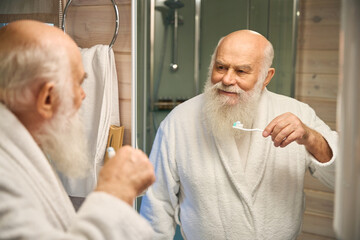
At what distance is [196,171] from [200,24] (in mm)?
744

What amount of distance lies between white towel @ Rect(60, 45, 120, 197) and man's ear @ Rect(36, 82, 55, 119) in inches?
27.0

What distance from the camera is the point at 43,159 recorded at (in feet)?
2.53

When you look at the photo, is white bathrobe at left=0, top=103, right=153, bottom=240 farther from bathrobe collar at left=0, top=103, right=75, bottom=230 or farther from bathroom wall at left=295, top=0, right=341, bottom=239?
bathroom wall at left=295, top=0, right=341, bottom=239

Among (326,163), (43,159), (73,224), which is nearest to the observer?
(73,224)

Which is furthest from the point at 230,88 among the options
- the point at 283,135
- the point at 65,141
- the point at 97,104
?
the point at 65,141

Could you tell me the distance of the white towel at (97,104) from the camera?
149 cm

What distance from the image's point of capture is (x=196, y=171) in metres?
1.36

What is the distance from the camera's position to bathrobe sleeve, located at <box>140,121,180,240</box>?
1.39 metres

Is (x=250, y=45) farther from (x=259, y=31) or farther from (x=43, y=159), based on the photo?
(x=43, y=159)

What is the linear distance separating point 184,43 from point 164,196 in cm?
76

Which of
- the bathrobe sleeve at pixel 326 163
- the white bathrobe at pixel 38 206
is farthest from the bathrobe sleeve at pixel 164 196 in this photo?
the white bathrobe at pixel 38 206

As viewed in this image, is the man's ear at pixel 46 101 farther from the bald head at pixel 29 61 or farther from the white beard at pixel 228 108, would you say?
the white beard at pixel 228 108

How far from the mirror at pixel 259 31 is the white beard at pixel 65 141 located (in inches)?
22.7

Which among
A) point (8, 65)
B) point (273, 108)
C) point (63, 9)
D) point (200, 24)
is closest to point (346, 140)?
point (8, 65)
